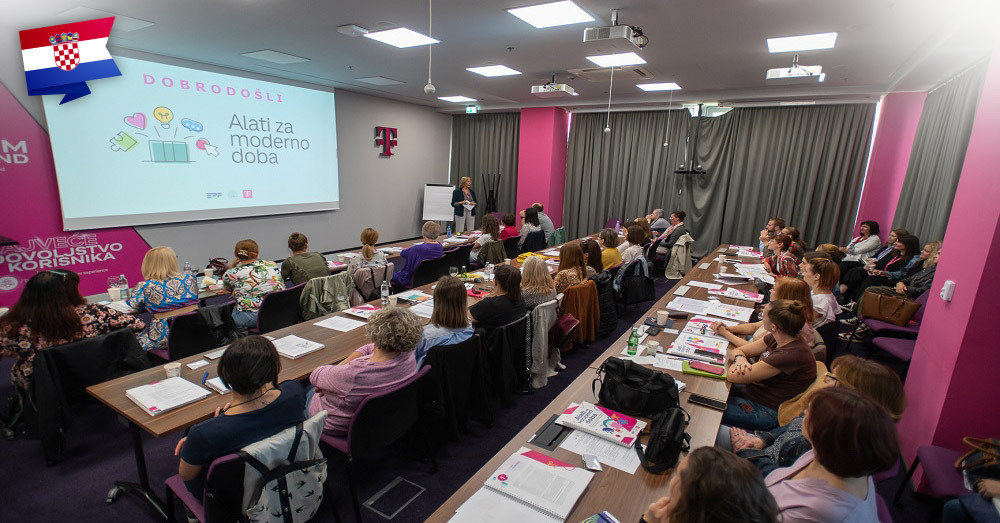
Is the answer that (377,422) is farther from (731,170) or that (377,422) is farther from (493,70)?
(731,170)

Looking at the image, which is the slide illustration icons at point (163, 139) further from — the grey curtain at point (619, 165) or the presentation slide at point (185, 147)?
the grey curtain at point (619, 165)

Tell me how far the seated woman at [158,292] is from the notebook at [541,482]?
120 inches

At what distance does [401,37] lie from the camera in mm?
4691

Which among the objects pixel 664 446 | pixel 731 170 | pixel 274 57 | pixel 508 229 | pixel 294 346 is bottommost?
pixel 294 346

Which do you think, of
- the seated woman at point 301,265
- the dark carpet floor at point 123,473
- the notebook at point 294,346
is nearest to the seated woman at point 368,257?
the seated woman at point 301,265

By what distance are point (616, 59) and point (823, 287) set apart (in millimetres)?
3504

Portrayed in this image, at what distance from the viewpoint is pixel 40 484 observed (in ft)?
8.14

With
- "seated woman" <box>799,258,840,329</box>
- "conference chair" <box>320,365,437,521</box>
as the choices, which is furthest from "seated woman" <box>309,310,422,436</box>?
"seated woman" <box>799,258,840,329</box>

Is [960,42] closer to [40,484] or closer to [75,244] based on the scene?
[40,484]

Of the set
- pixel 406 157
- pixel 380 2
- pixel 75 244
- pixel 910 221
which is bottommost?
pixel 75 244

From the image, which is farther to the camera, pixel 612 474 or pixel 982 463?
pixel 982 463

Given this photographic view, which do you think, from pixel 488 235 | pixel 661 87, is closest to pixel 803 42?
pixel 661 87

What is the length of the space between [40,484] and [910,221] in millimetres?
9057

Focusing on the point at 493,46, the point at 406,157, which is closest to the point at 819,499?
the point at 493,46
